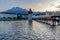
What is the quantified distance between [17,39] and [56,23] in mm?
10765

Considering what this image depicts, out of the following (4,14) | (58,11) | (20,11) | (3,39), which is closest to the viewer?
(3,39)

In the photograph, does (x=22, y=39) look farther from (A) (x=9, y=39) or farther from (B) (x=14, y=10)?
(B) (x=14, y=10)

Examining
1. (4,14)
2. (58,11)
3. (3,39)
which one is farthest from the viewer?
(4,14)

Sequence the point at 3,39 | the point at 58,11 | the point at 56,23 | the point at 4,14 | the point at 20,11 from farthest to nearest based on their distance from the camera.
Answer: the point at 20,11 → the point at 4,14 → the point at 58,11 → the point at 56,23 → the point at 3,39

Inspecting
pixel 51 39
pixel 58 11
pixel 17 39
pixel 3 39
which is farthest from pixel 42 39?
pixel 58 11

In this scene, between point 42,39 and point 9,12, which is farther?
point 9,12

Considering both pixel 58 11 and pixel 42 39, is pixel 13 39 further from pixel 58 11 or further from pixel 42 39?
pixel 58 11

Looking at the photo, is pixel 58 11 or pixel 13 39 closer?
pixel 13 39

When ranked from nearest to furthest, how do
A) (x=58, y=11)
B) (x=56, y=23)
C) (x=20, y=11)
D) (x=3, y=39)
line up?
(x=3, y=39) < (x=56, y=23) < (x=58, y=11) < (x=20, y=11)

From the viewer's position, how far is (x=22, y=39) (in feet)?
24.3

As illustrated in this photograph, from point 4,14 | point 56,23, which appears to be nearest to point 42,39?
point 56,23

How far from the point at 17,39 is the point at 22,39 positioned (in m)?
0.21

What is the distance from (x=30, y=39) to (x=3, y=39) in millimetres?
1104

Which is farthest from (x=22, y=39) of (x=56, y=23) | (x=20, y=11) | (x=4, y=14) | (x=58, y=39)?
(x=20, y=11)
